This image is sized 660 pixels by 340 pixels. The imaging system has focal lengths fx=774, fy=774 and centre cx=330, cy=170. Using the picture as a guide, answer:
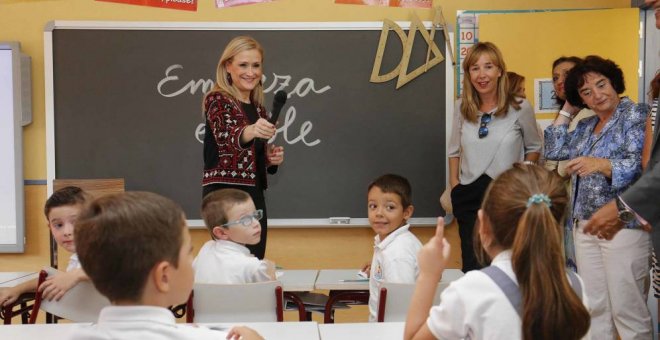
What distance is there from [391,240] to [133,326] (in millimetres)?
1967

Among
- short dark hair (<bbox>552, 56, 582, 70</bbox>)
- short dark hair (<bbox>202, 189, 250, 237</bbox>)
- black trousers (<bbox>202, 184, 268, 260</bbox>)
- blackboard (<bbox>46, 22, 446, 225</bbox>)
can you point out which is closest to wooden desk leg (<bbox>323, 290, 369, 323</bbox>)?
black trousers (<bbox>202, 184, 268, 260</bbox>)

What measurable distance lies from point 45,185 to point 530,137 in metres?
3.02

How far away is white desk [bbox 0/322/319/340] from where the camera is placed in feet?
7.16

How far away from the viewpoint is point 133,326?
138cm

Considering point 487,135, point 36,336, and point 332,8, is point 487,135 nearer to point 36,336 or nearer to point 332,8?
point 332,8

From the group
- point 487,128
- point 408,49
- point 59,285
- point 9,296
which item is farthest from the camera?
point 408,49

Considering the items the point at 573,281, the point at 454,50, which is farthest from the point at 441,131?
the point at 573,281

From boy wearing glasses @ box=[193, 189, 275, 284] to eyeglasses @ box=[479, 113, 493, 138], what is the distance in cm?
137

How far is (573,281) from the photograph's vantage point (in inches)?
74.0

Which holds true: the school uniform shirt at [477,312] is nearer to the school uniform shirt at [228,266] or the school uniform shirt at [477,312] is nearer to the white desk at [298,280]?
the school uniform shirt at [228,266]

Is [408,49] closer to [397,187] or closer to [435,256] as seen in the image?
[397,187]

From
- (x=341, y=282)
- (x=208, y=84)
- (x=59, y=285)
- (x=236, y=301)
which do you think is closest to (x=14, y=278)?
(x=59, y=285)

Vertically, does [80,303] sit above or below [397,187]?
below

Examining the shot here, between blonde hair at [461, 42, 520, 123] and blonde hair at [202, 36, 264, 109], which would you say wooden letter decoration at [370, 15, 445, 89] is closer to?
blonde hair at [461, 42, 520, 123]
